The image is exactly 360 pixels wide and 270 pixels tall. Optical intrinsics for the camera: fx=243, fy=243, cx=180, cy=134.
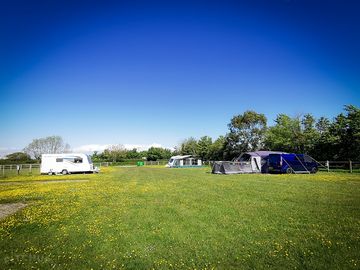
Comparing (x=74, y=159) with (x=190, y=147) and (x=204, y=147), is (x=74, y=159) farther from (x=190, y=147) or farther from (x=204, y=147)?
(x=190, y=147)

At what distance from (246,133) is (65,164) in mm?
40313

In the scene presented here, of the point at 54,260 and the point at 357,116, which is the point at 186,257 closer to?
the point at 54,260

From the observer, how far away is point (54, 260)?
5254 mm

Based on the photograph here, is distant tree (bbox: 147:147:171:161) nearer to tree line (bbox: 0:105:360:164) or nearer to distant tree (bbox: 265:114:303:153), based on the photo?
tree line (bbox: 0:105:360:164)

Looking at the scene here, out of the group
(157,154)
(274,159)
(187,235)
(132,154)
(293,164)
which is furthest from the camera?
(132,154)

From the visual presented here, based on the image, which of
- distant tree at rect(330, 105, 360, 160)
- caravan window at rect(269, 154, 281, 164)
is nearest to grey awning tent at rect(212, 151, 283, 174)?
caravan window at rect(269, 154, 281, 164)

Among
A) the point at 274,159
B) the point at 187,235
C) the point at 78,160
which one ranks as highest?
the point at 274,159

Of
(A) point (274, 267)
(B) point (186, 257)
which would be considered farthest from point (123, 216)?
(A) point (274, 267)

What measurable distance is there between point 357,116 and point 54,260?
38.3 metres

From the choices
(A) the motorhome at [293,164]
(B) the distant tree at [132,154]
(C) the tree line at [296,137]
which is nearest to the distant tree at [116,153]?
(B) the distant tree at [132,154]

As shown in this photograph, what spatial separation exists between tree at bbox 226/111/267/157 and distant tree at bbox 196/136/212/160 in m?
17.4

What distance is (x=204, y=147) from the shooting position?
81.7 meters

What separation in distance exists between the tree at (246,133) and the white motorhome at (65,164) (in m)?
35.6

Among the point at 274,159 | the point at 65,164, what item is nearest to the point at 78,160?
the point at 65,164
